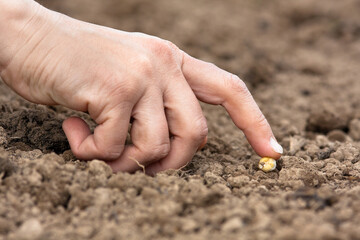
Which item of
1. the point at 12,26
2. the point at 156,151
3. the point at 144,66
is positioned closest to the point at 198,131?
the point at 156,151

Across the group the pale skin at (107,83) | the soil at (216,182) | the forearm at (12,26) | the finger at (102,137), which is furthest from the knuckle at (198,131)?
the forearm at (12,26)

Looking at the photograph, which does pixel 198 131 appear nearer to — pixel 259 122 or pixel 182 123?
pixel 182 123

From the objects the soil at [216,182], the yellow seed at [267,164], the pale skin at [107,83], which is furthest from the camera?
the yellow seed at [267,164]

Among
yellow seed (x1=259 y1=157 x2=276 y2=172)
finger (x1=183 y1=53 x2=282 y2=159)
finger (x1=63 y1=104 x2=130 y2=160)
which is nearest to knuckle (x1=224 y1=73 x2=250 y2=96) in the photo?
finger (x1=183 y1=53 x2=282 y2=159)

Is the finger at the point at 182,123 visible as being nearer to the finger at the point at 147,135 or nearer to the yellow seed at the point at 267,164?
the finger at the point at 147,135

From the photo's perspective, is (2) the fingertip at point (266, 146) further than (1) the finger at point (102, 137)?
Yes

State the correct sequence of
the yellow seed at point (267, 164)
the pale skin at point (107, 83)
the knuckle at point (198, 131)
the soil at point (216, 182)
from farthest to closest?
the yellow seed at point (267, 164) < the knuckle at point (198, 131) < the pale skin at point (107, 83) < the soil at point (216, 182)

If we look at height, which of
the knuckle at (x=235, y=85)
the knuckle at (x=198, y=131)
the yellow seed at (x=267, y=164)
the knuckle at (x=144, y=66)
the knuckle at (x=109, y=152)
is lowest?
the yellow seed at (x=267, y=164)
